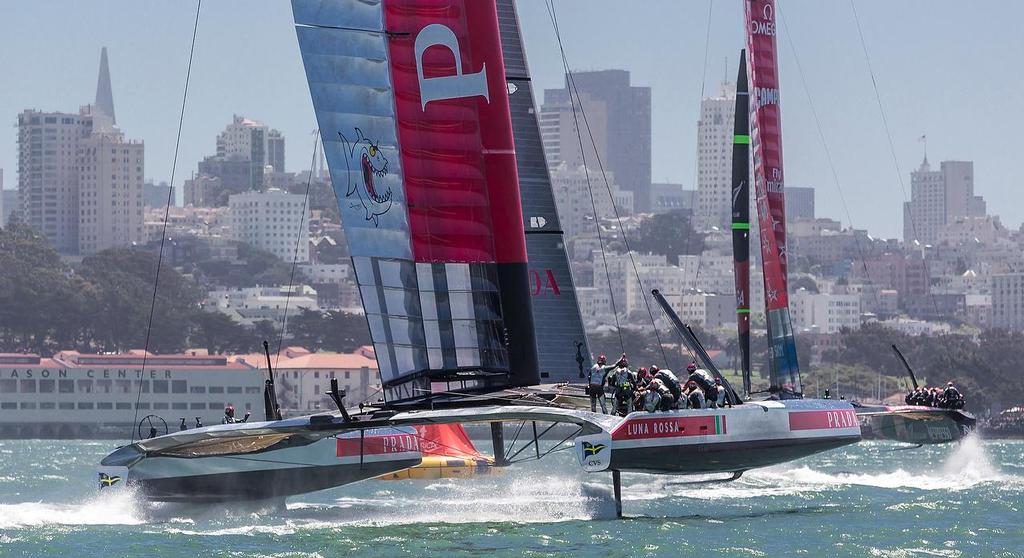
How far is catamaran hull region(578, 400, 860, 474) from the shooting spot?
18594mm

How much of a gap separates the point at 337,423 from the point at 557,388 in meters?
2.65

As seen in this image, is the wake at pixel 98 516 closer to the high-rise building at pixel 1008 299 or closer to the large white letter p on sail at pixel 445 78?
the large white letter p on sail at pixel 445 78

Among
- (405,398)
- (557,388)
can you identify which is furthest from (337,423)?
(557,388)

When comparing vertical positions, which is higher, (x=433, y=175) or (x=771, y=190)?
(x=771, y=190)

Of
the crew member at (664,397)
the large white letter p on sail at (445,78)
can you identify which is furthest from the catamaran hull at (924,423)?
the large white letter p on sail at (445,78)

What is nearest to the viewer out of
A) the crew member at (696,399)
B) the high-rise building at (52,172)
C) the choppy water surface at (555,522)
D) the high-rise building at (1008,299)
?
the choppy water surface at (555,522)

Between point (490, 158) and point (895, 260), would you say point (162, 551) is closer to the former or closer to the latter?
point (490, 158)

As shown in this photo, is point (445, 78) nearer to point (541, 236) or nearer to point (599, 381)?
point (599, 381)

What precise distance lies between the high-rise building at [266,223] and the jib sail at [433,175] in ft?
528

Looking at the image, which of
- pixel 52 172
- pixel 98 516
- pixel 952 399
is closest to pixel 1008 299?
pixel 52 172

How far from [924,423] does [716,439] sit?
11843mm

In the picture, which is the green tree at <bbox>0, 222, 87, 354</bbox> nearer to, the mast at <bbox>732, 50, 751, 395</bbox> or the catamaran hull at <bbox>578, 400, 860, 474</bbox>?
the mast at <bbox>732, 50, 751, 395</bbox>

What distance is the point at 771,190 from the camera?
29750 mm

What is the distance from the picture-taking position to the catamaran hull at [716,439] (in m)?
18.6
